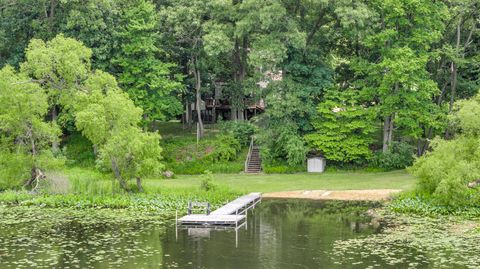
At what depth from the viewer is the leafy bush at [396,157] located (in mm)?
55562

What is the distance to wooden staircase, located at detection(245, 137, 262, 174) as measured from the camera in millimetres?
57531

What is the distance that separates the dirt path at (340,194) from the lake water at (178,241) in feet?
11.6

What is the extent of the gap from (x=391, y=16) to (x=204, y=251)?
32137 millimetres

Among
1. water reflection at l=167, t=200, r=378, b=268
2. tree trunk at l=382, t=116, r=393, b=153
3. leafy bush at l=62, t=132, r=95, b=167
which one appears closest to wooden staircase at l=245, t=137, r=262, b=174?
tree trunk at l=382, t=116, r=393, b=153

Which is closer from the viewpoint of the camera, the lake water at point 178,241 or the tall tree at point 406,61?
the lake water at point 178,241

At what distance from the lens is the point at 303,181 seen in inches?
2016

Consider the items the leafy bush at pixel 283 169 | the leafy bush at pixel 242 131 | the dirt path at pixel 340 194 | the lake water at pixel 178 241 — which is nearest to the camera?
the lake water at pixel 178 241

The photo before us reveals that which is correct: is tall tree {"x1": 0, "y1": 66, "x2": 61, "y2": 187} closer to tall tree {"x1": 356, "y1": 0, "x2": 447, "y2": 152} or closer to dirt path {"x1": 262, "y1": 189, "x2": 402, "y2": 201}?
dirt path {"x1": 262, "y1": 189, "x2": 402, "y2": 201}

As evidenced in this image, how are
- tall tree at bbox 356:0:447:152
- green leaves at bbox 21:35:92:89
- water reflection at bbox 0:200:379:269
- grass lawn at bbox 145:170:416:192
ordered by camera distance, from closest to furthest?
water reflection at bbox 0:200:379:269
green leaves at bbox 21:35:92:89
grass lawn at bbox 145:170:416:192
tall tree at bbox 356:0:447:152

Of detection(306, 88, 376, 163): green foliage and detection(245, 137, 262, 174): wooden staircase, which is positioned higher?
detection(306, 88, 376, 163): green foliage

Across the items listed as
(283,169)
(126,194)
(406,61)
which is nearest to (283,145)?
(283,169)

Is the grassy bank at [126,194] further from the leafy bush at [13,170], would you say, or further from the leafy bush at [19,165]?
the leafy bush at [13,170]

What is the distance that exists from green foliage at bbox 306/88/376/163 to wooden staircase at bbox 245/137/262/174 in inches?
190

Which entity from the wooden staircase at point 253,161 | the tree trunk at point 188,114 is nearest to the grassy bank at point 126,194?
the wooden staircase at point 253,161
